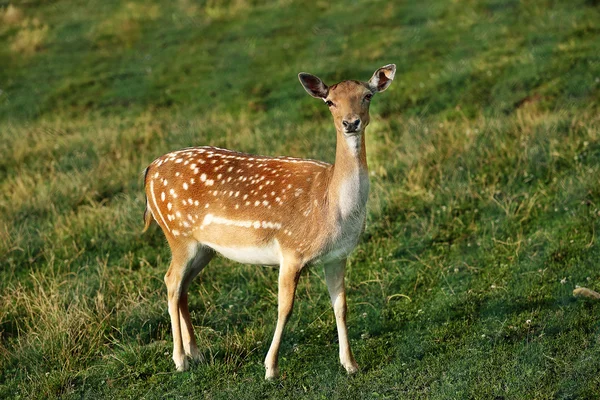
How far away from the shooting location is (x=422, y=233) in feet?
28.6

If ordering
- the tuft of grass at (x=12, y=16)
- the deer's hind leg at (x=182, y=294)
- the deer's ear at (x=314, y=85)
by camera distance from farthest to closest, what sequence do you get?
the tuft of grass at (x=12, y=16) < the deer's hind leg at (x=182, y=294) < the deer's ear at (x=314, y=85)

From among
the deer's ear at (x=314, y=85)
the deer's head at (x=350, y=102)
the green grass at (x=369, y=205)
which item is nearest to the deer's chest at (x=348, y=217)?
the deer's head at (x=350, y=102)

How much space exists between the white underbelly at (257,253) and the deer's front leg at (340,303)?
414 mm

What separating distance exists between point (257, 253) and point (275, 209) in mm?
360

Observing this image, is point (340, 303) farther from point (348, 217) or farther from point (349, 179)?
point (349, 179)

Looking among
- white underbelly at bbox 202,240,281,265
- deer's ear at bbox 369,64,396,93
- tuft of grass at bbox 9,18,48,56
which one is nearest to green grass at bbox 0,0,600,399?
tuft of grass at bbox 9,18,48,56

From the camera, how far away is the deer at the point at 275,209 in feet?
19.9

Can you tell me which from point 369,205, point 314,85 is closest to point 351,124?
point 314,85

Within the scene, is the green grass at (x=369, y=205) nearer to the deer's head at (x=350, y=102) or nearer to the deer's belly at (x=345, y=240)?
the deer's belly at (x=345, y=240)

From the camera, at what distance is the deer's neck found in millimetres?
5973

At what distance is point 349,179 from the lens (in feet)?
19.9

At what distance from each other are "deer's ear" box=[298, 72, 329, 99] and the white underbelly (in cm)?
114

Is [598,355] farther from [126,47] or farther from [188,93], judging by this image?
[126,47]

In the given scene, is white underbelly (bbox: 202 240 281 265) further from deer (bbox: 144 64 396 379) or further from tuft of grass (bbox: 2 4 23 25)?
tuft of grass (bbox: 2 4 23 25)
